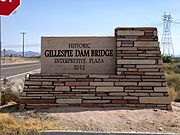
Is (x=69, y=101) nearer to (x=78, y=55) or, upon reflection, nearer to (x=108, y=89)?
(x=108, y=89)

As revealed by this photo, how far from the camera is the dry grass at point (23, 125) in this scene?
25.6 ft

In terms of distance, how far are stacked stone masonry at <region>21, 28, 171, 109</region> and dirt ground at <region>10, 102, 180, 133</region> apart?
32 cm

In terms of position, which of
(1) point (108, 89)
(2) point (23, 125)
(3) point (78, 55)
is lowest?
(2) point (23, 125)

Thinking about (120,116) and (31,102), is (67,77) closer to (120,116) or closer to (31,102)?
(31,102)

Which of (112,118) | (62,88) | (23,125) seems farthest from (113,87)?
(23,125)

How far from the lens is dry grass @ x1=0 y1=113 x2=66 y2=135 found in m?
7.80

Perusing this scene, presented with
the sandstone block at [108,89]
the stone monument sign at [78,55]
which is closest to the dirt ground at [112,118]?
the sandstone block at [108,89]

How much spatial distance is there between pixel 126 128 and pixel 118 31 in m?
3.39

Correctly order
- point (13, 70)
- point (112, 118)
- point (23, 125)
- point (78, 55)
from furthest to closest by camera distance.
Result: point (13, 70) → point (78, 55) → point (112, 118) → point (23, 125)

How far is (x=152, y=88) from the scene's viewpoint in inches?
406

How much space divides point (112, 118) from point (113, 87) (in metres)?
1.41

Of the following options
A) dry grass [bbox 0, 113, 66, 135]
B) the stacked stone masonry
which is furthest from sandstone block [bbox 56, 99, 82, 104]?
dry grass [bbox 0, 113, 66, 135]

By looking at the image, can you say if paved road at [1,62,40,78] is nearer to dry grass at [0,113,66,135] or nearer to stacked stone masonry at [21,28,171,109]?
stacked stone masonry at [21,28,171,109]

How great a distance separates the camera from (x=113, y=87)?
33.7ft
